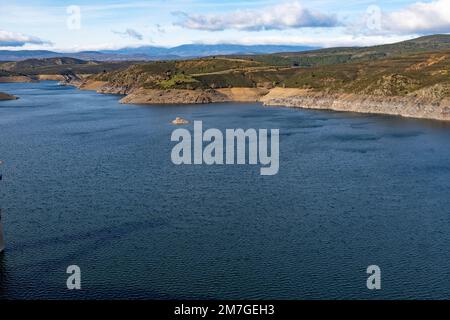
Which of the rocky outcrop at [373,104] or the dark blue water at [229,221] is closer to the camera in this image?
the dark blue water at [229,221]

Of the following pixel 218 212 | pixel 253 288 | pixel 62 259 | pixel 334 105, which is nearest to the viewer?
pixel 253 288

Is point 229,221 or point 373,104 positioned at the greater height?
point 373,104

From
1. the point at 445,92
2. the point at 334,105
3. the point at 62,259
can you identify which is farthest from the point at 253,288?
the point at 334,105

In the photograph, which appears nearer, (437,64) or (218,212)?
(218,212)

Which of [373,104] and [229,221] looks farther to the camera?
[373,104]

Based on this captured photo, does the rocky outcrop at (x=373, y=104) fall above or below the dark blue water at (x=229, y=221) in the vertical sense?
above

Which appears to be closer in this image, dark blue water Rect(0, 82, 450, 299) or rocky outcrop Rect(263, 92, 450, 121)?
dark blue water Rect(0, 82, 450, 299)

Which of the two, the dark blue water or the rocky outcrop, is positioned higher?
the rocky outcrop

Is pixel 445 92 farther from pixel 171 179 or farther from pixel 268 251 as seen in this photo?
pixel 268 251
